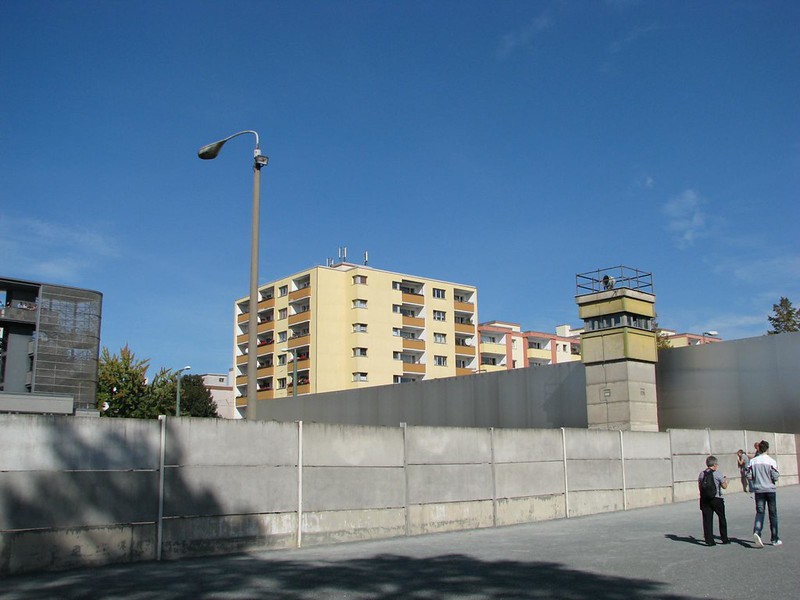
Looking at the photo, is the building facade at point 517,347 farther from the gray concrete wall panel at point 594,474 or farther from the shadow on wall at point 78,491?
the shadow on wall at point 78,491

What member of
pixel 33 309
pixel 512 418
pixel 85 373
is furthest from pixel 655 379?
pixel 33 309

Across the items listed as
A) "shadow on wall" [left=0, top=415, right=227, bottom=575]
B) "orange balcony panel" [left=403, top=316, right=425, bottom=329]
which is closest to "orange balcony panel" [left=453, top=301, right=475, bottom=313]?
"orange balcony panel" [left=403, top=316, right=425, bottom=329]

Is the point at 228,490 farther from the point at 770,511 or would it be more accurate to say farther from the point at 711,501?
the point at 770,511

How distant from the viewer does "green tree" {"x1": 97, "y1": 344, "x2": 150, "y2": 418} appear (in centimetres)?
5109

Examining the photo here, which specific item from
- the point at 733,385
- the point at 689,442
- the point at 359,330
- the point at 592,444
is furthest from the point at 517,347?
the point at 592,444

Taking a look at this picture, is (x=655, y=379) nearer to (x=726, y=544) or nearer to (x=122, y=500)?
(x=726, y=544)

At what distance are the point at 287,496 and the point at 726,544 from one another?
24.0 ft

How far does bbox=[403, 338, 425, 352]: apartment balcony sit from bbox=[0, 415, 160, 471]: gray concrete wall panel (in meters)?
76.3

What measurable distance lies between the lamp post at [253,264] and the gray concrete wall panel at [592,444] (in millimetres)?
8452

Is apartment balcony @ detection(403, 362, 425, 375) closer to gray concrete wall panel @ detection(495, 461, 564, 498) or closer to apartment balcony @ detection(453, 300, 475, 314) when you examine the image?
apartment balcony @ detection(453, 300, 475, 314)

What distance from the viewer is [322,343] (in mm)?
84062

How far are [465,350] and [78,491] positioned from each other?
8332cm

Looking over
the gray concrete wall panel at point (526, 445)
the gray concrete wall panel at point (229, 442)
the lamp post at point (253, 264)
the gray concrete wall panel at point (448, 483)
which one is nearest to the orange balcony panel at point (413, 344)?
the gray concrete wall panel at point (526, 445)

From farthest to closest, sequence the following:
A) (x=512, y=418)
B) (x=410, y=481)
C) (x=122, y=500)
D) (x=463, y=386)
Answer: (x=463, y=386) → (x=512, y=418) → (x=410, y=481) → (x=122, y=500)
